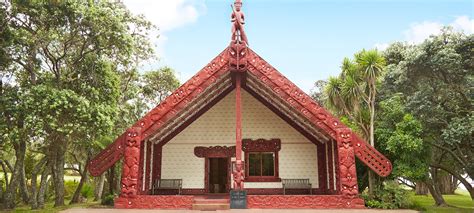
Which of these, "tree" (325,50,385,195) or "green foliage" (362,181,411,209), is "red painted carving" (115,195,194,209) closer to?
"green foliage" (362,181,411,209)

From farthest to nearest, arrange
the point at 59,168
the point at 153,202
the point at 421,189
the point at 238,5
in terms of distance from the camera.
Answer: the point at 421,189 < the point at 59,168 < the point at 238,5 < the point at 153,202

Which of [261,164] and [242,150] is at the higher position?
[242,150]

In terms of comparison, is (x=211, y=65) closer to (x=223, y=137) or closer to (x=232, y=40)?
(x=232, y=40)

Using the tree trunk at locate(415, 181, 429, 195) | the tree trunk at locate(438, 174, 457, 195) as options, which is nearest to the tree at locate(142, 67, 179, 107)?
the tree trunk at locate(415, 181, 429, 195)

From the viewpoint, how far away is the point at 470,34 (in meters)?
11.1

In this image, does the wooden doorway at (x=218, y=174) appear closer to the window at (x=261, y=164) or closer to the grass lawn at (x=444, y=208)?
the window at (x=261, y=164)

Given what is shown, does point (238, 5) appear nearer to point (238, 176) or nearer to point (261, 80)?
point (261, 80)

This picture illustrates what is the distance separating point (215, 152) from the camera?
13320 millimetres

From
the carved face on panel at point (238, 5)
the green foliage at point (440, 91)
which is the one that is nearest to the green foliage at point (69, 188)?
the carved face on panel at point (238, 5)

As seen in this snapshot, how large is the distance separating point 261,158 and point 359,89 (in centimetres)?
462

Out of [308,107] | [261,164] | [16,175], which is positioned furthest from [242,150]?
[16,175]

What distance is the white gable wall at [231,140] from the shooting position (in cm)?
1316

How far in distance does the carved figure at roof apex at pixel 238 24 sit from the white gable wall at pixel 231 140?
378 centimetres

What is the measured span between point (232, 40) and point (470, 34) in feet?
26.5
